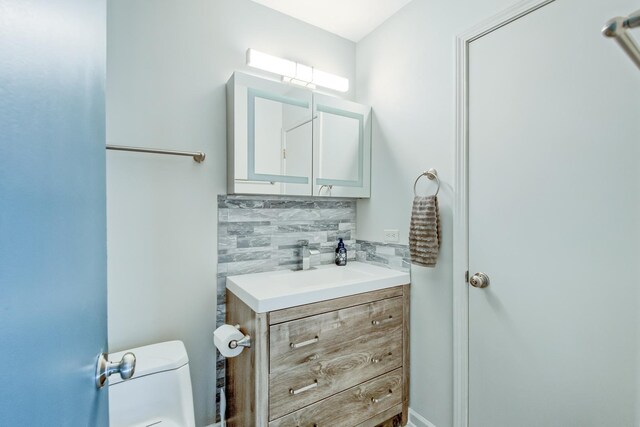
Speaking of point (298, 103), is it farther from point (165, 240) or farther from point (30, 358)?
point (30, 358)

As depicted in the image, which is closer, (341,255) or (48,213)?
(48,213)

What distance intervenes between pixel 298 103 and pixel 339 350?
141cm

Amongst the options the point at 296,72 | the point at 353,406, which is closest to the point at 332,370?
the point at 353,406

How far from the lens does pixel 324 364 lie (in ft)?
4.50

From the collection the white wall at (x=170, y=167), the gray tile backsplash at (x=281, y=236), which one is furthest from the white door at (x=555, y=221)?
the white wall at (x=170, y=167)

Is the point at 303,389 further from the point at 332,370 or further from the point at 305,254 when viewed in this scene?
the point at 305,254

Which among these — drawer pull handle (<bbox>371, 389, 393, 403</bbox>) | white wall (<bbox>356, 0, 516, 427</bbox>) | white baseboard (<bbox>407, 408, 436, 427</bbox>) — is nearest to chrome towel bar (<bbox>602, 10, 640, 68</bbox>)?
white wall (<bbox>356, 0, 516, 427</bbox>)

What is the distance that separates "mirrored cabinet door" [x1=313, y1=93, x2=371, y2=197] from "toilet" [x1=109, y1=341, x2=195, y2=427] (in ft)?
3.85

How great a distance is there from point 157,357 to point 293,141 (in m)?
1.33

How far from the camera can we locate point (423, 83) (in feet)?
5.31

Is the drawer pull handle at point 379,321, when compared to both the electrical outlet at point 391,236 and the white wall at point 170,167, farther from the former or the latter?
the white wall at point 170,167

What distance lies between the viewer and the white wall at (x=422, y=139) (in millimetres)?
1492

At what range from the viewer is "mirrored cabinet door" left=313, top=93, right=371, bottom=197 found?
1.82 m

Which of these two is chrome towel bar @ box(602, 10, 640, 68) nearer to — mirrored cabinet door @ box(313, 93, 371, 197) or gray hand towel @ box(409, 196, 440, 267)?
gray hand towel @ box(409, 196, 440, 267)
